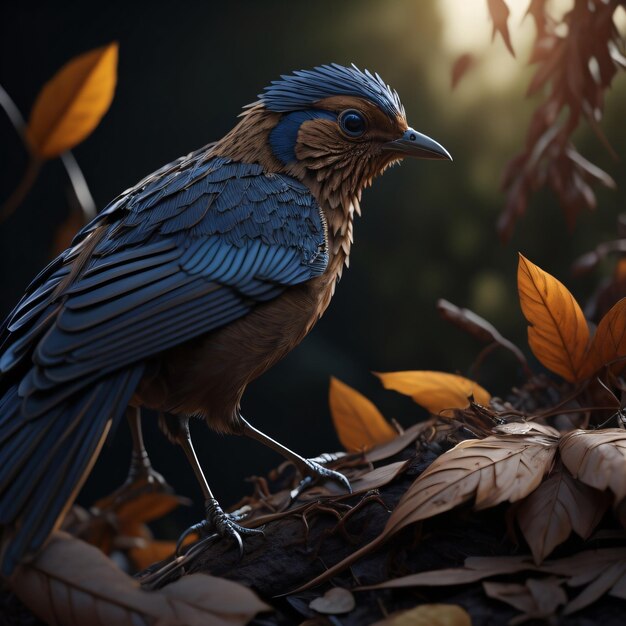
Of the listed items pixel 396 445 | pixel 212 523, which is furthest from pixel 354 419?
pixel 212 523

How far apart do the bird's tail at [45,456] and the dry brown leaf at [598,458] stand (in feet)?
2.53

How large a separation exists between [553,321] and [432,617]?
0.70 metres

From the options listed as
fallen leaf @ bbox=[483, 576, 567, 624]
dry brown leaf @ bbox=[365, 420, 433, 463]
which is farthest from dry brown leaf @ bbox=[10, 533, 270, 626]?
dry brown leaf @ bbox=[365, 420, 433, 463]

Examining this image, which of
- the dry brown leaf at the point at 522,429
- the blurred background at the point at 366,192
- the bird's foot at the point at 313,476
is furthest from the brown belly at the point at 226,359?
the blurred background at the point at 366,192

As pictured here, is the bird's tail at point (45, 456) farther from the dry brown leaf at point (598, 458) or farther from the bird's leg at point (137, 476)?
the dry brown leaf at point (598, 458)

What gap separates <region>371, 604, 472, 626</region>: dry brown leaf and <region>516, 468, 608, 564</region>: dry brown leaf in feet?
0.53

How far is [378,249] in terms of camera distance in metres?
2.84

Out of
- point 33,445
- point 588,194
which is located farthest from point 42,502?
point 588,194

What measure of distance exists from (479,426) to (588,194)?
3.37 feet

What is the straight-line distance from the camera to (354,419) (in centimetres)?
201

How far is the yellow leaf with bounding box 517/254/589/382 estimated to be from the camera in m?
1.58

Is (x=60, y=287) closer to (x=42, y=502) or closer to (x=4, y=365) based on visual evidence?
(x=4, y=365)

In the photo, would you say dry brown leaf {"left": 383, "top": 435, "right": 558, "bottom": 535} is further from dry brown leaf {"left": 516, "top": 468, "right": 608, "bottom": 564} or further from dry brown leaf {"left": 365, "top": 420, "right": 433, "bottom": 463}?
dry brown leaf {"left": 365, "top": 420, "right": 433, "bottom": 463}

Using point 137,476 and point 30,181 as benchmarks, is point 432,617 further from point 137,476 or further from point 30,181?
point 30,181
